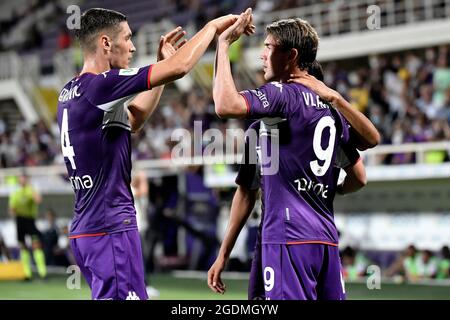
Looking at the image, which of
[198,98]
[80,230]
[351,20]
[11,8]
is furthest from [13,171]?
[80,230]

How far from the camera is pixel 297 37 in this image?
A: 5.10 metres

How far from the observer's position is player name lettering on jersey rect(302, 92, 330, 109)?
5.07 metres

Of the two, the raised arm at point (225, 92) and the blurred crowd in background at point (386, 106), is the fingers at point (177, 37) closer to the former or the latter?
the raised arm at point (225, 92)

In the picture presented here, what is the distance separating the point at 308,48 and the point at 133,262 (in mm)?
1557

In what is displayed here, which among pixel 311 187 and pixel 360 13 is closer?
pixel 311 187

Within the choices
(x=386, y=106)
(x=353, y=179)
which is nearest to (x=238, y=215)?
(x=353, y=179)

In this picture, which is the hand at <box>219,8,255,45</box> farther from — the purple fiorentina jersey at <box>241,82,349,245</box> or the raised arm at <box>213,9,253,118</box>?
the purple fiorentina jersey at <box>241,82,349,245</box>

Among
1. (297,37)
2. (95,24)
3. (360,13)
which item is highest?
(360,13)

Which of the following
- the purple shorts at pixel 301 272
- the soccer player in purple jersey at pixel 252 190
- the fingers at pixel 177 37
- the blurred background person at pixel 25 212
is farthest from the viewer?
the blurred background person at pixel 25 212

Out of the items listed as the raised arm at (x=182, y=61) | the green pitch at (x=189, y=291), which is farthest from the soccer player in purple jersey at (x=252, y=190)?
the green pitch at (x=189, y=291)

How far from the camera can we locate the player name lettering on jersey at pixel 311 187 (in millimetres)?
5035

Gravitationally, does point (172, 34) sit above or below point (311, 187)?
above

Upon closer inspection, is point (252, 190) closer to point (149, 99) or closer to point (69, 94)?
point (149, 99)

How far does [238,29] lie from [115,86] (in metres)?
0.75
